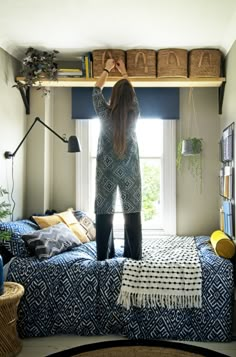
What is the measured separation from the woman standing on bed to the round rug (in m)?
1.18

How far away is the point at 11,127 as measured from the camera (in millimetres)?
3539

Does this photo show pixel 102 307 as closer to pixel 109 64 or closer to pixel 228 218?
pixel 228 218

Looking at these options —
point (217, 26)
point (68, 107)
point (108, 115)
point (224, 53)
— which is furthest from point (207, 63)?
point (68, 107)

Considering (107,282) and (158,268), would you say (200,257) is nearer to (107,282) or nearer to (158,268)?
(158,268)

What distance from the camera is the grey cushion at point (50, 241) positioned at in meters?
2.87

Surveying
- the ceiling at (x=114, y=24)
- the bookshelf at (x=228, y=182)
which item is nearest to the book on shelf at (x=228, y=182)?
the bookshelf at (x=228, y=182)

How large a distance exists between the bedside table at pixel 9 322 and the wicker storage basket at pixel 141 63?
2.25m

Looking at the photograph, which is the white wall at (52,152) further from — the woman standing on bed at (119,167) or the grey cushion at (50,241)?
the woman standing on bed at (119,167)

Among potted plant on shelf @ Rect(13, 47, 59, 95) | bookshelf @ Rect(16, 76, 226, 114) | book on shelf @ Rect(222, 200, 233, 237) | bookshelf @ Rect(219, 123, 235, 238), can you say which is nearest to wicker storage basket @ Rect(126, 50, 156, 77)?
bookshelf @ Rect(16, 76, 226, 114)

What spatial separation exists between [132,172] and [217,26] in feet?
4.62

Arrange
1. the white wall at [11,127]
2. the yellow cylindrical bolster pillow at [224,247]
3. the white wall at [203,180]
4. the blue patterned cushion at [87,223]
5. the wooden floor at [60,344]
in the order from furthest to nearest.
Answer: the white wall at [203,180], the blue patterned cushion at [87,223], the white wall at [11,127], the yellow cylindrical bolster pillow at [224,247], the wooden floor at [60,344]

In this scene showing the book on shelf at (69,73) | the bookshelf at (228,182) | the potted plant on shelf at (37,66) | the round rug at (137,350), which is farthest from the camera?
the book on shelf at (69,73)

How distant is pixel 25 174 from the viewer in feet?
12.9

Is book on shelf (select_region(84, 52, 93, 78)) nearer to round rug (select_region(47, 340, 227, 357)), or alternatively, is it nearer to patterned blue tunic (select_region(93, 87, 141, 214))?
patterned blue tunic (select_region(93, 87, 141, 214))
